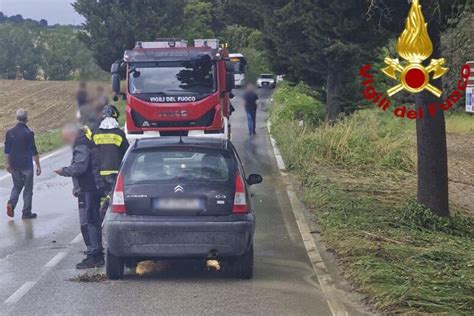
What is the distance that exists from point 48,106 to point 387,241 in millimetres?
33708

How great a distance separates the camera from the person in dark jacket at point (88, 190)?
973cm

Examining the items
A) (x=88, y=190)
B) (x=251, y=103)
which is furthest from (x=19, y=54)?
(x=88, y=190)

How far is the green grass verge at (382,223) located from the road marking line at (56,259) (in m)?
3.39

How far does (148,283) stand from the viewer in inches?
350

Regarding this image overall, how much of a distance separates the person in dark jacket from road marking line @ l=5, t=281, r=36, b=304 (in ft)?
2.97

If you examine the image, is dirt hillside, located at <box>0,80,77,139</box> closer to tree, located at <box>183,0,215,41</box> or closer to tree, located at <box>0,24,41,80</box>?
tree, located at <box>183,0,215,41</box>

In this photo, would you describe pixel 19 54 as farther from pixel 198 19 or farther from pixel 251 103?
pixel 251 103

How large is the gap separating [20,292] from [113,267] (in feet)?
3.28

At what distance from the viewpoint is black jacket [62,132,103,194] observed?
9.71m

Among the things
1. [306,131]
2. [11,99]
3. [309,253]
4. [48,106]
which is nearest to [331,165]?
[306,131]

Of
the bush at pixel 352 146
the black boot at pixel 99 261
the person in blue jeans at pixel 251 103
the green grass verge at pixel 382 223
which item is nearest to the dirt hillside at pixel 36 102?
the person in blue jeans at pixel 251 103

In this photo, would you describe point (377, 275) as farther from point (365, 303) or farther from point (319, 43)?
point (319, 43)

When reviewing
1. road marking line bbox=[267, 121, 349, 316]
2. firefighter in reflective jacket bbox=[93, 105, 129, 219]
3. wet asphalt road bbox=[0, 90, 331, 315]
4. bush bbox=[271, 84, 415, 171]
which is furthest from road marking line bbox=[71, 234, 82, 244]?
bush bbox=[271, 84, 415, 171]

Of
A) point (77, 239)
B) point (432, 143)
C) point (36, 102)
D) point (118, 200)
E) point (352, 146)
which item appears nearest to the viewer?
point (118, 200)
